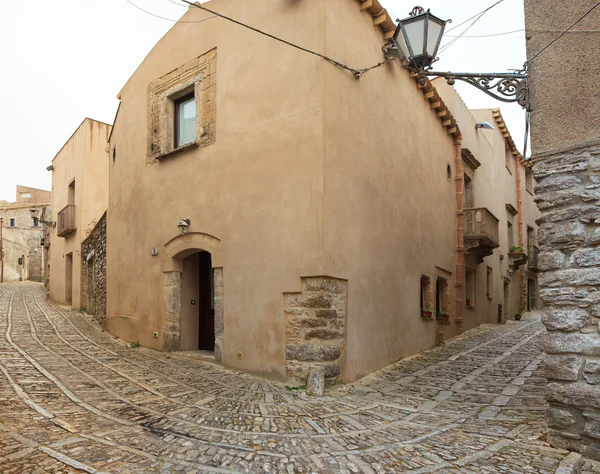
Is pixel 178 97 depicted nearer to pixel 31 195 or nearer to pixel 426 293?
pixel 426 293

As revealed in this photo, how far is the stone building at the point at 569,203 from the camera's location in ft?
12.4

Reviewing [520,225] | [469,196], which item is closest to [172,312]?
[469,196]

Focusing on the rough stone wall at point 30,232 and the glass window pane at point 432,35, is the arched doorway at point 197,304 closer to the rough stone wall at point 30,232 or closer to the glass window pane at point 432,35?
the glass window pane at point 432,35

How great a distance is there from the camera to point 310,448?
4082mm

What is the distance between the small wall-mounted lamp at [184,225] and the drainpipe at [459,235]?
7.03m

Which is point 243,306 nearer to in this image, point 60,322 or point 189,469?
point 189,469

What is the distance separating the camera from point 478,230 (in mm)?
12852

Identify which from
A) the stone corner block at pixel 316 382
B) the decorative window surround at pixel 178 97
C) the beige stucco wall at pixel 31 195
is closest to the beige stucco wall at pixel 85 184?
the decorative window surround at pixel 178 97

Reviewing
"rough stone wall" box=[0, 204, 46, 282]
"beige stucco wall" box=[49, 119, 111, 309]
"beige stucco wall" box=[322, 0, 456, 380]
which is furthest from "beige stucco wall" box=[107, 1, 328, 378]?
"rough stone wall" box=[0, 204, 46, 282]

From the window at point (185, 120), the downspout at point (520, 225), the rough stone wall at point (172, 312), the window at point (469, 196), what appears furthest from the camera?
the downspout at point (520, 225)

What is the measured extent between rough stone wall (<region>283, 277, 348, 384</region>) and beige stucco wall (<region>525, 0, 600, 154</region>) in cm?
304

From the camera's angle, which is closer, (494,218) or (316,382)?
(316,382)

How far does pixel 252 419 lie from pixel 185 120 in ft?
18.9

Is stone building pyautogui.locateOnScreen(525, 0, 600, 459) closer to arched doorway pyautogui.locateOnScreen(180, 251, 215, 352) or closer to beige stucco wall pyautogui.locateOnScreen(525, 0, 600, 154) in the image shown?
beige stucco wall pyautogui.locateOnScreen(525, 0, 600, 154)
